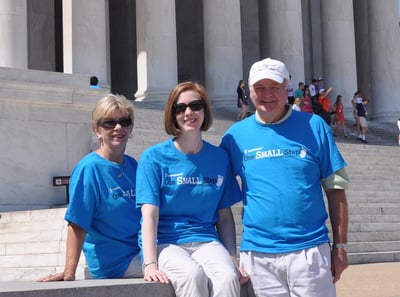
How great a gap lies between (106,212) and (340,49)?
163 ft

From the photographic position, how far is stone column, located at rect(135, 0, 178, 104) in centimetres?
4619

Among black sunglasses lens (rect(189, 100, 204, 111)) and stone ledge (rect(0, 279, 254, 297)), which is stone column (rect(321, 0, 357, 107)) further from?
stone ledge (rect(0, 279, 254, 297))

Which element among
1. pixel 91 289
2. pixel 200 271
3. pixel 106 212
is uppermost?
pixel 106 212

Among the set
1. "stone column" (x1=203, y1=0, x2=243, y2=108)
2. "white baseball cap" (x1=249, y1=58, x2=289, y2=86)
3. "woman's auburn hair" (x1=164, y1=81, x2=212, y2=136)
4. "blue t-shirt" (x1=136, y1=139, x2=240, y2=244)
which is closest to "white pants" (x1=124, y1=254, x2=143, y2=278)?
"blue t-shirt" (x1=136, y1=139, x2=240, y2=244)

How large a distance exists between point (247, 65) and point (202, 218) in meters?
53.6

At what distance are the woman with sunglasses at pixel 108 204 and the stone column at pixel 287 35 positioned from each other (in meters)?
43.7

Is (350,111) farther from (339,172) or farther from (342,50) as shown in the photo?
(339,172)

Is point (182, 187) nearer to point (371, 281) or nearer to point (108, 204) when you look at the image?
point (108, 204)

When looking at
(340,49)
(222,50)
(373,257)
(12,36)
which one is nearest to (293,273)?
(373,257)

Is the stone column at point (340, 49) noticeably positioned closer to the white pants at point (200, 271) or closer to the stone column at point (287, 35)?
the stone column at point (287, 35)

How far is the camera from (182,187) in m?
8.38

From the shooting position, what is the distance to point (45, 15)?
54094mm

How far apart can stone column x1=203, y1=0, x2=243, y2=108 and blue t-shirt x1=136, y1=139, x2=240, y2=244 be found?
40968mm

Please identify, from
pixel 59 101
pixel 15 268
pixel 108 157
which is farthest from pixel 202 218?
pixel 59 101
